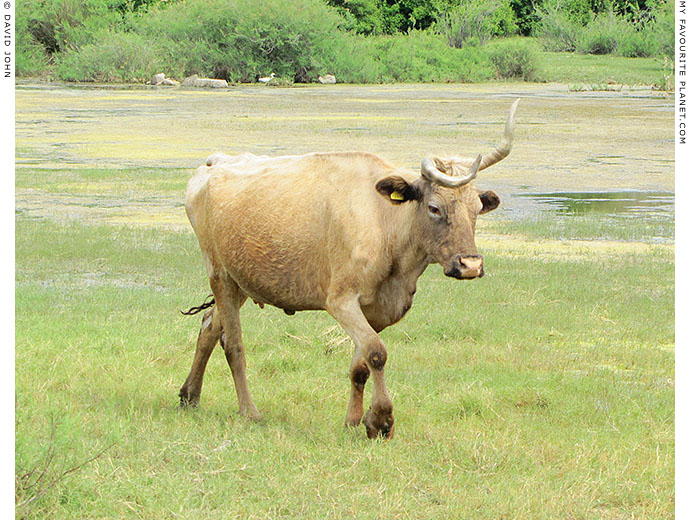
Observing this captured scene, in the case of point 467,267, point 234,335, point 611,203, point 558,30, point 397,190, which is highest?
point 558,30

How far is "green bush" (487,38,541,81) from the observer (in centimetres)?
5534

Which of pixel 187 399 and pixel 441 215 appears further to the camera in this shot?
pixel 187 399

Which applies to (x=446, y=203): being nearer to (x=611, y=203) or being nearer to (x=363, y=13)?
(x=611, y=203)

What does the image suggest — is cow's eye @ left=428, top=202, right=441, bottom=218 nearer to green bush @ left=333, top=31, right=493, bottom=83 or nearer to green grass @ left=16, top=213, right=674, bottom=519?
green grass @ left=16, top=213, right=674, bottom=519

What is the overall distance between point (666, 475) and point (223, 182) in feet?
11.0

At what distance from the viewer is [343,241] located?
6402 millimetres

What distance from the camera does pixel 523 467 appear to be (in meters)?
5.95

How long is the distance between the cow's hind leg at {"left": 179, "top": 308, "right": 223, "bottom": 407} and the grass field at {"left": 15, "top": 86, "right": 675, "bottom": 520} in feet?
0.38

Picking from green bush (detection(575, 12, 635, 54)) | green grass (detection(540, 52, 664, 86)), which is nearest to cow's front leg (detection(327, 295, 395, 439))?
green grass (detection(540, 52, 664, 86))

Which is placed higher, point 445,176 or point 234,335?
point 445,176

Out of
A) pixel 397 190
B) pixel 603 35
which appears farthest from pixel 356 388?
pixel 603 35

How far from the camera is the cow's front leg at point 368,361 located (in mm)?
6051

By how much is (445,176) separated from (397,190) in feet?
1.04

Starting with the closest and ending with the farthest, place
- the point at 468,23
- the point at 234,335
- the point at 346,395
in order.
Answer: the point at 234,335
the point at 346,395
the point at 468,23
